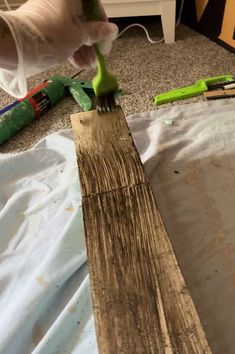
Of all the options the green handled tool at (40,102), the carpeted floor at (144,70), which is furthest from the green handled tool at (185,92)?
the green handled tool at (40,102)

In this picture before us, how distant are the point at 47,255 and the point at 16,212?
151 mm

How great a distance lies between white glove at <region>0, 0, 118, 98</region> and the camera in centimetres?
56

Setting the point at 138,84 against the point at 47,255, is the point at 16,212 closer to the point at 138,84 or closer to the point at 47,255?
the point at 47,255

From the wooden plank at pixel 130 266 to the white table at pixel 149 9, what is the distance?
811mm

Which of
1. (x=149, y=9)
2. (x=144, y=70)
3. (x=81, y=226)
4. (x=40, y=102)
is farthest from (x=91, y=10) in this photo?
(x=149, y=9)

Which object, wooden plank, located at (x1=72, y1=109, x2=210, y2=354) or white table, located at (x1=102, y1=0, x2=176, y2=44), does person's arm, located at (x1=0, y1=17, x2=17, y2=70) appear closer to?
wooden plank, located at (x1=72, y1=109, x2=210, y2=354)

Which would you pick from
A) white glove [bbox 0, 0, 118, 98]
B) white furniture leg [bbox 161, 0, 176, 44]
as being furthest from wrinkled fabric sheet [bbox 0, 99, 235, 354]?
white furniture leg [bbox 161, 0, 176, 44]

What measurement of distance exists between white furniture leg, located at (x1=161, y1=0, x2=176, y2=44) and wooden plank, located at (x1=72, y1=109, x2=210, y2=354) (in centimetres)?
81

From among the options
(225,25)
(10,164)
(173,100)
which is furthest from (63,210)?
(225,25)

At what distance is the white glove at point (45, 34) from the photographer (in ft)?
1.85

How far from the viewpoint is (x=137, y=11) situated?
1.34 metres

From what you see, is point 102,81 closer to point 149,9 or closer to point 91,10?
point 91,10

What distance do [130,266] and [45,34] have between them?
14.4 inches

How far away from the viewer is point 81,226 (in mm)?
718
